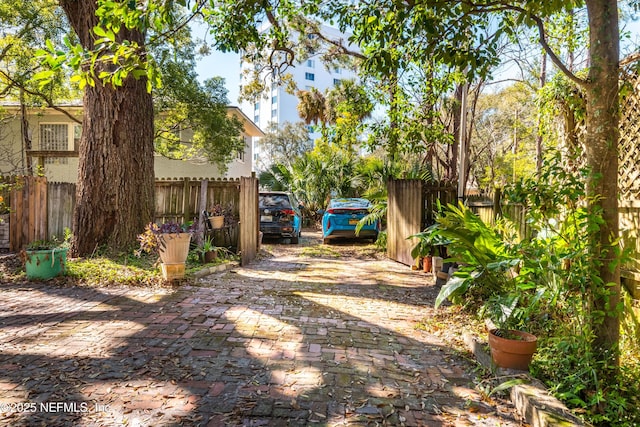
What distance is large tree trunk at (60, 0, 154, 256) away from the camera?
7.36 metres

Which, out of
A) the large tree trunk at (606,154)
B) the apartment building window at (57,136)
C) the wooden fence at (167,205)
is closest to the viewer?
the large tree trunk at (606,154)

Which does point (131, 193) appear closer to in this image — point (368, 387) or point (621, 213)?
point (368, 387)

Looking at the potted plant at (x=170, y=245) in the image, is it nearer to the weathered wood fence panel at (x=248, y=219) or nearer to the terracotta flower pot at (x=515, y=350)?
the weathered wood fence panel at (x=248, y=219)

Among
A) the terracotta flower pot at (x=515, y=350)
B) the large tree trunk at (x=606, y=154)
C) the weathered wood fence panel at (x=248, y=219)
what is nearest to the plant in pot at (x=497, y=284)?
the terracotta flower pot at (x=515, y=350)

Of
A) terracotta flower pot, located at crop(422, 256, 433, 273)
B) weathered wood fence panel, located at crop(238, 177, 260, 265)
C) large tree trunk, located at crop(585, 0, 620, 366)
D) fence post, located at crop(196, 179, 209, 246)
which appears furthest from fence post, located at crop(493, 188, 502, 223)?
fence post, located at crop(196, 179, 209, 246)

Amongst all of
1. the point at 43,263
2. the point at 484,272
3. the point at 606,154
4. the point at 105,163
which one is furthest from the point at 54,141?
the point at 606,154

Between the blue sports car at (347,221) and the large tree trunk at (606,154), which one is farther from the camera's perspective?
the blue sports car at (347,221)

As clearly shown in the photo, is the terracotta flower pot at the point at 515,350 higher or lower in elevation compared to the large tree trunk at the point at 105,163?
lower

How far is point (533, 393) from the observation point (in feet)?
8.82

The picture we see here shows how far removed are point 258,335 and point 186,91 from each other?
11.7 metres

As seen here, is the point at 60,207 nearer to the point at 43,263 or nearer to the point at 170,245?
the point at 43,263

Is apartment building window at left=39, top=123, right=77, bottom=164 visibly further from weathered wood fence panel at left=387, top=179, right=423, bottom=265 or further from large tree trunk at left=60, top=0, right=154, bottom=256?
weathered wood fence panel at left=387, top=179, right=423, bottom=265

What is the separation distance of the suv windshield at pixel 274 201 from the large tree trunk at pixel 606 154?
9.59 meters

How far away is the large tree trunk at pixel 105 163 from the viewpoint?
736 centimetres
